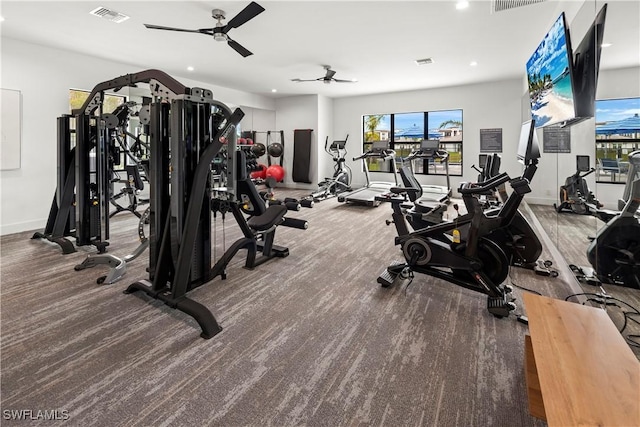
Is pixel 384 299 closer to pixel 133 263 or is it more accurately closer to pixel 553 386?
pixel 553 386

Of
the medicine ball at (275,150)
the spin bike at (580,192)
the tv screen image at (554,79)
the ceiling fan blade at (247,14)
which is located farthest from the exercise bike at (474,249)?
the medicine ball at (275,150)

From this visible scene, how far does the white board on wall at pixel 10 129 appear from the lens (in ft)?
15.6

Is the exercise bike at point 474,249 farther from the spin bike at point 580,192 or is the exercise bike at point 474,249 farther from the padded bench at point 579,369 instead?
the padded bench at point 579,369

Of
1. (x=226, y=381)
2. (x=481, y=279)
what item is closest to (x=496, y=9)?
(x=481, y=279)

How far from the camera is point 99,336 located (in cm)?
223

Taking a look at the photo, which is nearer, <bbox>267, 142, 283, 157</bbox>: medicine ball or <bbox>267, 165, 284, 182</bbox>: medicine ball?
<bbox>267, 165, 284, 182</bbox>: medicine ball

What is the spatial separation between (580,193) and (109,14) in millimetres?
5700

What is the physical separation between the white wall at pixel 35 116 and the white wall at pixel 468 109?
7129mm

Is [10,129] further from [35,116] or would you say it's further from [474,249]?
[474,249]

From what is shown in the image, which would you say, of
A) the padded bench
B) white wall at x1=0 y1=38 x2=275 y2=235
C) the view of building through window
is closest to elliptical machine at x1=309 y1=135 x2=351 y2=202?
the view of building through window

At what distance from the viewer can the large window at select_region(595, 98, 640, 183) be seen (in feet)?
6.75

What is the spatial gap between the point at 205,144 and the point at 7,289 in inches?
90.4

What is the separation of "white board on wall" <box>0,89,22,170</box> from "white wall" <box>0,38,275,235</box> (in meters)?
0.08

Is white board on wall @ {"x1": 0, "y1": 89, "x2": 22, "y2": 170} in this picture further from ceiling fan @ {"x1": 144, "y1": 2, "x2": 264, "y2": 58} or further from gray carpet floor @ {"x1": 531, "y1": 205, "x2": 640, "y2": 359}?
gray carpet floor @ {"x1": 531, "y1": 205, "x2": 640, "y2": 359}
